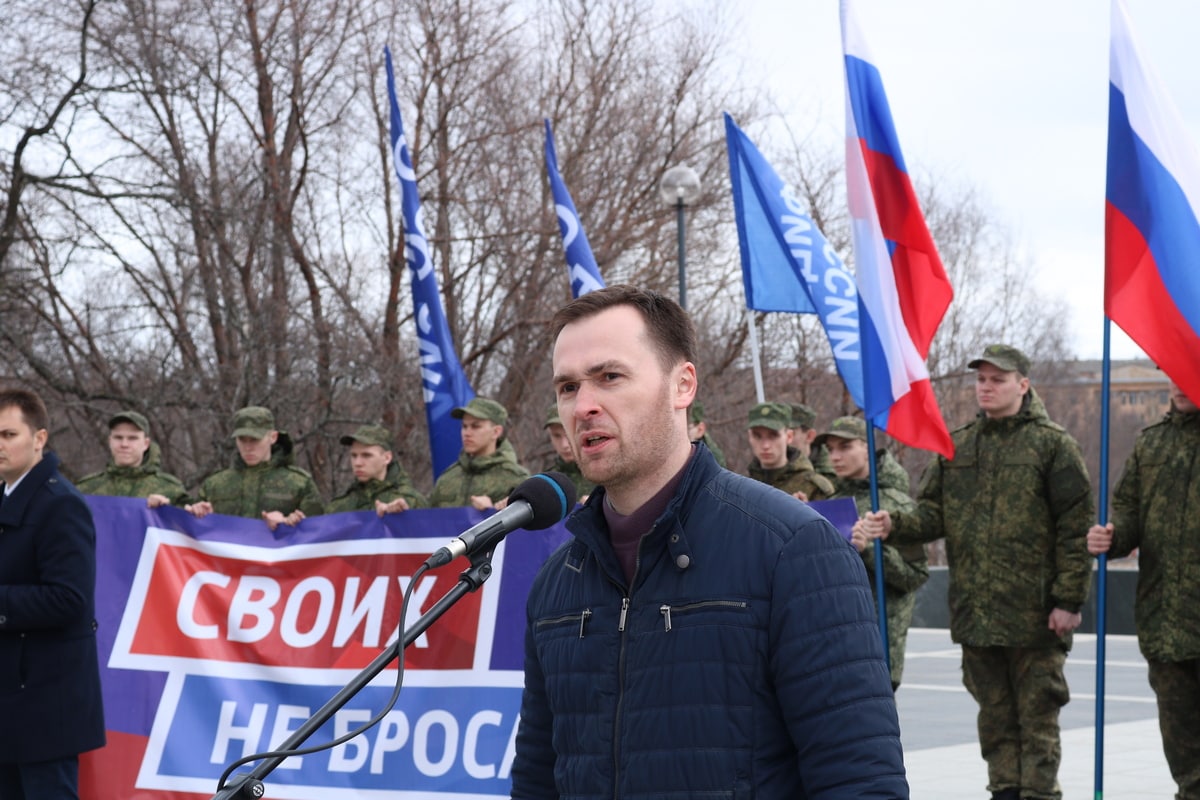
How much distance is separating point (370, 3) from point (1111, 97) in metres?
15.1

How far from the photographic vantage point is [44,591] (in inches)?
230

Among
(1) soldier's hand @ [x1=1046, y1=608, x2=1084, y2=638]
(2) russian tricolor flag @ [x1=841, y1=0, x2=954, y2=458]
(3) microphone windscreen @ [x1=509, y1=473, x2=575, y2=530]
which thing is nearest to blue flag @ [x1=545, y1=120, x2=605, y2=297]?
(2) russian tricolor flag @ [x1=841, y1=0, x2=954, y2=458]

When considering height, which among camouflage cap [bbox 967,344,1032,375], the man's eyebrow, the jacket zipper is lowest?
the jacket zipper

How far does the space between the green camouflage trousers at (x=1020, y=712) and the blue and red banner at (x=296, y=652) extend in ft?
8.07

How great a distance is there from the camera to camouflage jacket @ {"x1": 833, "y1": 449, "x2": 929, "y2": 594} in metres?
8.35

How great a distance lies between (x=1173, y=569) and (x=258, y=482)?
6.18m

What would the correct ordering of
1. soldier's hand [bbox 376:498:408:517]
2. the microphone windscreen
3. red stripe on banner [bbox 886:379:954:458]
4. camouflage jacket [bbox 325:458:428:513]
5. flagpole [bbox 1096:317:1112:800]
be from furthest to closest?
camouflage jacket [bbox 325:458:428:513]
soldier's hand [bbox 376:498:408:517]
red stripe on banner [bbox 886:379:954:458]
flagpole [bbox 1096:317:1112:800]
the microphone windscreen

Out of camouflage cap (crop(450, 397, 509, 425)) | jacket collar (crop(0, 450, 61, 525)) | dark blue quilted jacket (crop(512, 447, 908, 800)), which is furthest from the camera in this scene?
camouflage cap (crop(450, 397, 509, 425))

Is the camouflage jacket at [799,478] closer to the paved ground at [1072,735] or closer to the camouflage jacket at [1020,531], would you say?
the camouflage jacket at [1020,531]

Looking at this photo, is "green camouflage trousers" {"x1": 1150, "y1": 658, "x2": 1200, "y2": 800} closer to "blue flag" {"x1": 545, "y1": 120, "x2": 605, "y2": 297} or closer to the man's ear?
the man's ear

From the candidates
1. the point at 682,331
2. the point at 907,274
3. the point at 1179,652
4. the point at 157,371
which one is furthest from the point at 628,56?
the point at 682,331

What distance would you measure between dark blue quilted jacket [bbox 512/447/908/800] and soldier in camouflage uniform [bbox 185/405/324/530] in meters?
7.56

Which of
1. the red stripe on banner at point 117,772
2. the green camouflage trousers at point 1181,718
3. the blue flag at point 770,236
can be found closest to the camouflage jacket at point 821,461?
the blue flag at point 770,236

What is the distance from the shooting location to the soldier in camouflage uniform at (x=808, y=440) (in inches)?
403
